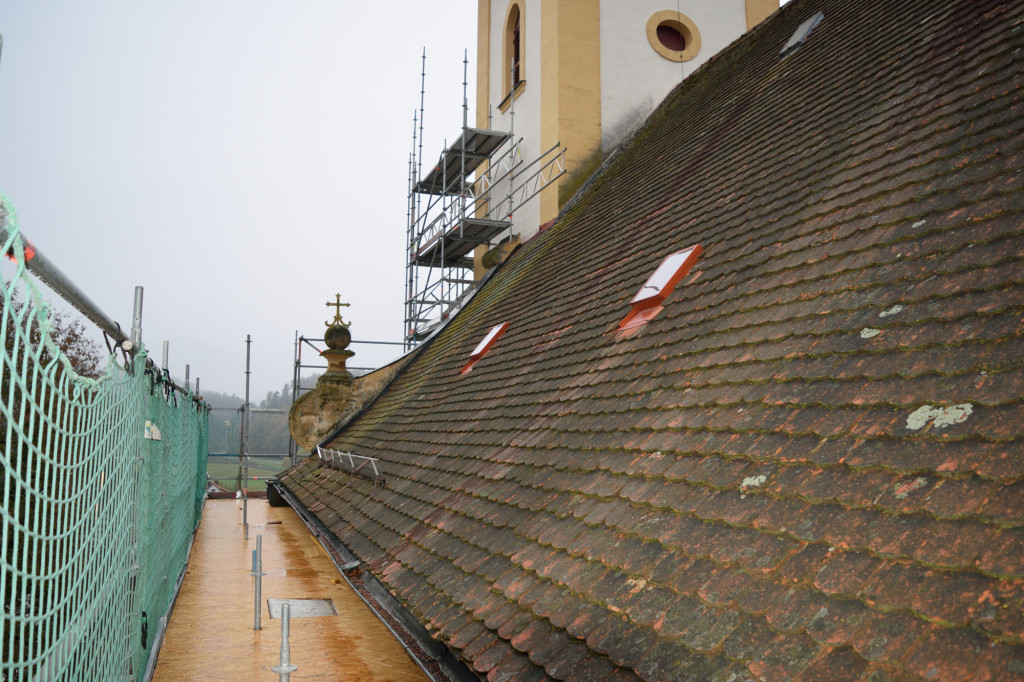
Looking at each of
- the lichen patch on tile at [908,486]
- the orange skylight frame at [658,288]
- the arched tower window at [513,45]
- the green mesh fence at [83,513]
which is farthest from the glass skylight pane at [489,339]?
the arched tower window at [513,45]

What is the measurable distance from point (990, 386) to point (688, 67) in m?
13.0

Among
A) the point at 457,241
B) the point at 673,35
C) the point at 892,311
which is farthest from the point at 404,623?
the point at 673,35

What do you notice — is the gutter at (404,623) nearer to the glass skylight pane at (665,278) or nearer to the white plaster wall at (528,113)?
the glass skylight pane at (665,278)

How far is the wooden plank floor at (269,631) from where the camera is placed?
5.44m

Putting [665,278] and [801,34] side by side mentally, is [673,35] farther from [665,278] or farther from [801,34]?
[665,278]

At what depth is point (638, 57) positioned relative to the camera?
46.1ft

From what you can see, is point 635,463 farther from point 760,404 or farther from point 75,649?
point 75,649

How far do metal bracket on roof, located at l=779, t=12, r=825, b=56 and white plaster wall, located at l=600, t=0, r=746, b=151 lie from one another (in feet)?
19.1

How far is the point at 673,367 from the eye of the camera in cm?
424

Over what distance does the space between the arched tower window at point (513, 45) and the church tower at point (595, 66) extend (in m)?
0.11

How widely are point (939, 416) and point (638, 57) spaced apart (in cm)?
1276

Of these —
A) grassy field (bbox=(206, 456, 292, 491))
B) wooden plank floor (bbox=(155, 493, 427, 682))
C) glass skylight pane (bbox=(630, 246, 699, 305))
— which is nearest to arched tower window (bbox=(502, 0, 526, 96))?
wooden plank floor (bbox=(155, 493, 427, 682))

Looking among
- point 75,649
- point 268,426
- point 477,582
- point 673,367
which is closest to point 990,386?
point 673,367

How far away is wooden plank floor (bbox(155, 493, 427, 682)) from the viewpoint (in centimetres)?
544
